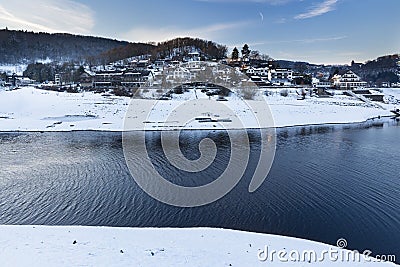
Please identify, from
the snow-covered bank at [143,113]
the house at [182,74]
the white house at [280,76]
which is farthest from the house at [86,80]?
the white house at [280,76]

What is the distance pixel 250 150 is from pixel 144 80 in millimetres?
43344

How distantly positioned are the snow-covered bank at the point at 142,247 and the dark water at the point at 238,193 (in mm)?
1795

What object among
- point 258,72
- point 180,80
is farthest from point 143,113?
point 258,72

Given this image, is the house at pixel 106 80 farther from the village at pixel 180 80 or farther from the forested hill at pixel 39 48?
the forested hill at pixel 39 48

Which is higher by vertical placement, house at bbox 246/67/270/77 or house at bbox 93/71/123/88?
house at bbox 246/67/270/77

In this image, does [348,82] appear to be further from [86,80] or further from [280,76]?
[86,80]

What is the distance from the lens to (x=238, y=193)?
13055mm

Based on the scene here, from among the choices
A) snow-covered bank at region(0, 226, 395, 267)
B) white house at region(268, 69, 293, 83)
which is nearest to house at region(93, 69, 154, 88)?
white house at region(268, 69, 293, 83)

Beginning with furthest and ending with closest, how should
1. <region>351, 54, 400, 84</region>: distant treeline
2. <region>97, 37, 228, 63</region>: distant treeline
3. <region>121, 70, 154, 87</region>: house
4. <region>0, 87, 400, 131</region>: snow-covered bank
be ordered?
<region>97, 37, 228, 63</region>: distant treeline
<region>351, 54, 400, 84</region>: distant treeline
<region>121, 70, 154, 87</region>: house
<region>0, 87, 400, 131</region>: snow-covered bank

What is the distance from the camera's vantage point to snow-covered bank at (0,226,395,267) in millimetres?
6480

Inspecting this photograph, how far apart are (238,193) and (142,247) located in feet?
21.6

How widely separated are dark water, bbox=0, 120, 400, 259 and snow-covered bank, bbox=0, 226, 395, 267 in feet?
5.89

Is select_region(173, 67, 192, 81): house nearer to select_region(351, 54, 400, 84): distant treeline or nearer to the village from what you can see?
the village

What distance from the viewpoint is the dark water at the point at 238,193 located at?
33.6ft
